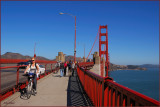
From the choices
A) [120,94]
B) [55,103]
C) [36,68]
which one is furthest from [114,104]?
[36,68]

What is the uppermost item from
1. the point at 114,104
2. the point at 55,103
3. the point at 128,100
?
the point at 128,100

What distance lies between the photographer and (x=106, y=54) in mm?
58656

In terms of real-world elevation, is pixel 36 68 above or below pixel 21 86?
above

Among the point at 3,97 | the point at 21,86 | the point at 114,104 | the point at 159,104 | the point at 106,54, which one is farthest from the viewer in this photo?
the point at 106,54

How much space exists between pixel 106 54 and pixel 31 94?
5267cm

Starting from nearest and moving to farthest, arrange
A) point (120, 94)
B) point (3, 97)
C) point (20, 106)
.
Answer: point (120, 94) < point (20, 106) < point (3, 97)

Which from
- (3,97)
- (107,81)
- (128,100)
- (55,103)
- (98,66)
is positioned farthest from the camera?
(98,66)

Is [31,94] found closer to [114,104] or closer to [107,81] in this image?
[107,81]

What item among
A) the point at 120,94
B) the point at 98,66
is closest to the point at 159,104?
the point at 120,94

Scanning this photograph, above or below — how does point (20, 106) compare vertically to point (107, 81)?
below

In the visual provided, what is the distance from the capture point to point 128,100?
8.26ft

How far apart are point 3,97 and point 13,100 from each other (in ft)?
1.37

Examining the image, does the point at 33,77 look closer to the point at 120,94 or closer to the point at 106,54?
the point at 120,94

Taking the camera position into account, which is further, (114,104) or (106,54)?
(106,54)
